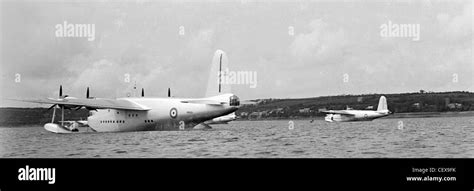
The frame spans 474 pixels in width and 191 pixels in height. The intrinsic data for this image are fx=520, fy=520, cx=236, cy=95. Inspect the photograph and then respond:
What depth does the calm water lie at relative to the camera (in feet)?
23.0

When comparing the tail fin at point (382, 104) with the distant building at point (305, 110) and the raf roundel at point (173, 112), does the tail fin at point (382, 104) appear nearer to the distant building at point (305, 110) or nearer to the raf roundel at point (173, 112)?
the distant building at point (305, 110)

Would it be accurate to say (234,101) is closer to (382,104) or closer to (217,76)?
(217,76)

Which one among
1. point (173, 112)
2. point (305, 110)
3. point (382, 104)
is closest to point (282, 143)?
point (305, 110)

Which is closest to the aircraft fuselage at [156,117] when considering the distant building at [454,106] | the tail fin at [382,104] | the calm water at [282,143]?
the calm water at [282,143]

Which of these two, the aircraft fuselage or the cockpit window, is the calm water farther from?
the aircraft fuselage

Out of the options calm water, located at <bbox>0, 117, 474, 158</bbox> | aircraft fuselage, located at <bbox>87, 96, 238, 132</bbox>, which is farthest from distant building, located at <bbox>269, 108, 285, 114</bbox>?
aircraft fuselage, located at <bbox>87, 96, 238, 132</bbox>

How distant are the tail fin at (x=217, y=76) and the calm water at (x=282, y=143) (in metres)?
0.84

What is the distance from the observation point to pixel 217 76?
881cm

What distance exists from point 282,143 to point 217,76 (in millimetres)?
1946

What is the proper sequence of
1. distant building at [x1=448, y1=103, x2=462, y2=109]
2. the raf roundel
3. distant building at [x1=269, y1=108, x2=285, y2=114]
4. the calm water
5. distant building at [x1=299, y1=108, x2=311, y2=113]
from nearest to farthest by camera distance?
the calm water → distant building at [x1=448, y1=103, x2=462, y2=109] → distant building at [x1=269, y1=108, x2=285, y2=114] → distant building at [x1=299, y1=108, x2=311, y2=113] → the raf roundel

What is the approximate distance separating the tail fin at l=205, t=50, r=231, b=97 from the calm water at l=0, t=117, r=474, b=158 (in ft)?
2.77

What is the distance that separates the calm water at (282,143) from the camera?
7.02 m

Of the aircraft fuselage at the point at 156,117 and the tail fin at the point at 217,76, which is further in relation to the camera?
the aircraft fuselage at the point at 156,117
